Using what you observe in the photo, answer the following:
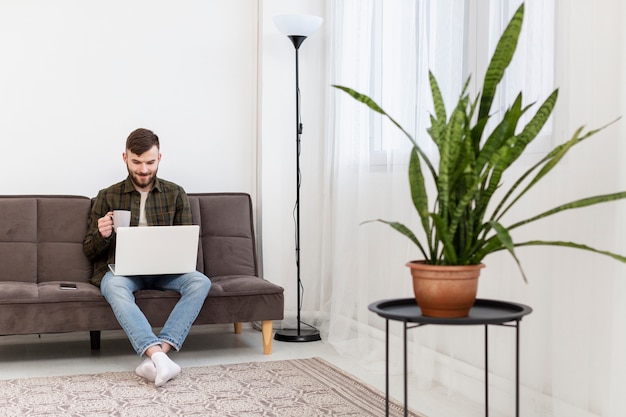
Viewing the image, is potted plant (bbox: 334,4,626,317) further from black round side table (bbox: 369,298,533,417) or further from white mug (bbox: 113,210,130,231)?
white mug (bbox: 113,210,130,231)

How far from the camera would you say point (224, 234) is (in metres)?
4.54

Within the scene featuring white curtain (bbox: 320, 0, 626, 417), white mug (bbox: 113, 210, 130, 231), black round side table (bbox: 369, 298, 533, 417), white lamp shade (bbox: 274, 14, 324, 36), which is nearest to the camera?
black round side table (bbox: 369, 298, 533, 417)

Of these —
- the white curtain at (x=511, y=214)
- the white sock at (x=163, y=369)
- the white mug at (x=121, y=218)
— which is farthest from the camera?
the white mug at (x=121, y=218)

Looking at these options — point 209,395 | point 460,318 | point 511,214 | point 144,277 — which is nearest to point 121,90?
point 144,277

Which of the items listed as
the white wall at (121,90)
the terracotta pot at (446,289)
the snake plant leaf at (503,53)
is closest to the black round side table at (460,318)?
the terracotta pot at (446,289)

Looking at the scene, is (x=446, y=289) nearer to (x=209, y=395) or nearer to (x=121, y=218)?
(x=209, y=395)

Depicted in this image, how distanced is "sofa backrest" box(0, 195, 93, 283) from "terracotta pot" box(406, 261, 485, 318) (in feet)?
8.39

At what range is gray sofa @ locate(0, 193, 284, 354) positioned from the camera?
3.75 m

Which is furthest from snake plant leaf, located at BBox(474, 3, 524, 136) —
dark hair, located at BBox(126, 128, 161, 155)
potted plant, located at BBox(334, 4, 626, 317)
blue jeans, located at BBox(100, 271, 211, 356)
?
dark hair, located at BBox(126, 128, 161, 155)

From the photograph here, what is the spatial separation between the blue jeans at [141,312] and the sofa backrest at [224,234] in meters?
0.47

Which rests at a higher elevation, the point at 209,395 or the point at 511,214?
the point at 511,214

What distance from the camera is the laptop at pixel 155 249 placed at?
3.69 metres

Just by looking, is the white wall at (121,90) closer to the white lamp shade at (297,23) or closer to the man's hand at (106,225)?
the white lamp shade at (297,23)

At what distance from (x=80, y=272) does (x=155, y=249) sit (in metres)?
0.67
